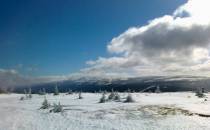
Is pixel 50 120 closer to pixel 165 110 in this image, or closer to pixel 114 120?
pixel 114 120

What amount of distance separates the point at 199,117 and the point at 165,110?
3639 mm

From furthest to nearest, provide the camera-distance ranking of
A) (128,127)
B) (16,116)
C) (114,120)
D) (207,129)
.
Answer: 1. (16,116)
2. (114,120)
3. (128,127)
4. (207,129)

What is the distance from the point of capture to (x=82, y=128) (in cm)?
1859

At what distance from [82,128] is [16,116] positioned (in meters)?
9.02

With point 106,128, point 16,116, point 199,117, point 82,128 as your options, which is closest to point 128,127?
point 106,128

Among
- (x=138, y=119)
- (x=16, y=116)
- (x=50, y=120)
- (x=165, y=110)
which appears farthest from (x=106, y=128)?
(x=16, y=116)

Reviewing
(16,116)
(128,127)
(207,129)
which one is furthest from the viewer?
(16,116)

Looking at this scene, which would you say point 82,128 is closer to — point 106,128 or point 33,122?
point 106,128

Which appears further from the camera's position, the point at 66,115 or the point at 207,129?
the point at 66,115

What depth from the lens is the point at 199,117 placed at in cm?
2156

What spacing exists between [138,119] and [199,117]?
5.30 metres

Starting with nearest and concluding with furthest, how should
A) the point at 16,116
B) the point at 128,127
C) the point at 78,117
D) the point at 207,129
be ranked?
the point at 207,129 → the point at 128,127 → the point at 78,117 → the point at 16,116

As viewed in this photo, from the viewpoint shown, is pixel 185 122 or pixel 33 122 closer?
pixel 185 122

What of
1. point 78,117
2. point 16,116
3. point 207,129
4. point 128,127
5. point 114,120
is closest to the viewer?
point 207,129
